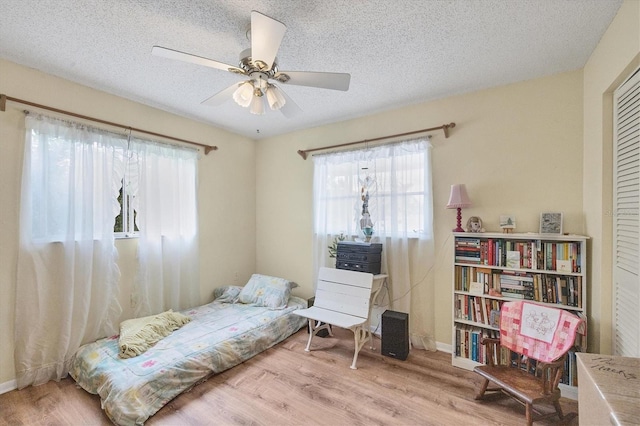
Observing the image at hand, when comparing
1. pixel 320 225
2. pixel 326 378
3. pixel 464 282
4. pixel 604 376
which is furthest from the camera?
pixel 320 225

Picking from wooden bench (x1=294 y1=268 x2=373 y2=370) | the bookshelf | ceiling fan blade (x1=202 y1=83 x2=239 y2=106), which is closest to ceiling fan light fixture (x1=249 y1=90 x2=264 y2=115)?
ceiling fan blade (x1=202 y1=83 x2=239 y2=106)

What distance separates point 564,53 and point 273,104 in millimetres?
2209

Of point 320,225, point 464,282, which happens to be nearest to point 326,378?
point 464,282

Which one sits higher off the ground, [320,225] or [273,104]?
[273,104]

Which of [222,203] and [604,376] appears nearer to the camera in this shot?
[604,376]

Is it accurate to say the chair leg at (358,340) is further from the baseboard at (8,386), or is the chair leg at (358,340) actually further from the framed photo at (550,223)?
the baseboard at (8,386)

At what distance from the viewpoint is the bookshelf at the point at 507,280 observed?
81.2 inches

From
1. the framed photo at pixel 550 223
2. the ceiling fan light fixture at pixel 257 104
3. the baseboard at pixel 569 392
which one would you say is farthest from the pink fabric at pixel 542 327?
the ceiling fan light fixture at pixel 257 104

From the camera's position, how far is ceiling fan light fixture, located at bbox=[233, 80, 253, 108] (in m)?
1.79

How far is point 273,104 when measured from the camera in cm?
194

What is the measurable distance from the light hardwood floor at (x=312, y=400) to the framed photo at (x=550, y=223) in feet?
4.18

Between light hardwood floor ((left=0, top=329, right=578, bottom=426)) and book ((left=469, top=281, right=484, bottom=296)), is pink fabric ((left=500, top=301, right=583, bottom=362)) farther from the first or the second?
light hardwood floor ((left=0, top=329, right=578, bottom=426))

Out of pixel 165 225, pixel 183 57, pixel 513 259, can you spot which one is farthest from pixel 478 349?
pixel 165 225

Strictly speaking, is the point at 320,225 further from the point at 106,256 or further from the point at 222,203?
the point at 106,256
